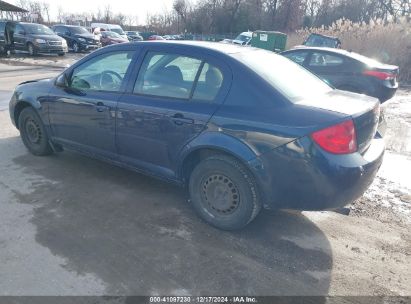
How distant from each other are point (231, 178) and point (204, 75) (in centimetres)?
101

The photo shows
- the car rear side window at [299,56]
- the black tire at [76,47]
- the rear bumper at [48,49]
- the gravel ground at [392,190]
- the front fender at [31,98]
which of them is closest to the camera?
the gravel ground at [392,190]

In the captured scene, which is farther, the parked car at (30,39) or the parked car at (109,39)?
the parked car at (109,39)

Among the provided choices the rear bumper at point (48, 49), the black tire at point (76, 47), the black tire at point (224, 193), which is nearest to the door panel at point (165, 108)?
the black tire at point (224, 193)

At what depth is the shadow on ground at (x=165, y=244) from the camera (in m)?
2.71

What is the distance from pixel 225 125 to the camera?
123 inches

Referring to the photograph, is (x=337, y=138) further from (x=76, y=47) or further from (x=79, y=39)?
(x=76, y=47)

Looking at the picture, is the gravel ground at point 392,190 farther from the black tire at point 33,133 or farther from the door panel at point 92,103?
the black tire at point 33,133

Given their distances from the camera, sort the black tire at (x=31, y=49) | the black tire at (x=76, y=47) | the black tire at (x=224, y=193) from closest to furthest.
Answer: the black tire at (x=224, y=193) → the black tire at (x=31, y=49) → the black tire at (x=76, y=47)

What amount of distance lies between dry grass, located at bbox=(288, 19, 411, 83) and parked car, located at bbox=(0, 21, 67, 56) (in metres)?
15.5

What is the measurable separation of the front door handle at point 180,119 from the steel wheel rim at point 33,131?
2474mm

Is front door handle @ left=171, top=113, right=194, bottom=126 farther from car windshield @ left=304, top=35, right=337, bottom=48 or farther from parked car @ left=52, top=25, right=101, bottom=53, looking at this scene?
parked car @ left=52, top=25, right=101, bottom=53

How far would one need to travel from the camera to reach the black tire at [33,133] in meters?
4.85

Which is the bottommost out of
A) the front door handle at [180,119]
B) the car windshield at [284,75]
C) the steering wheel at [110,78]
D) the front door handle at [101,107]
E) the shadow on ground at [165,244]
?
the shadow on ground at [165,244]

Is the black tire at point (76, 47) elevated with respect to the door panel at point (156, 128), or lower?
lower
